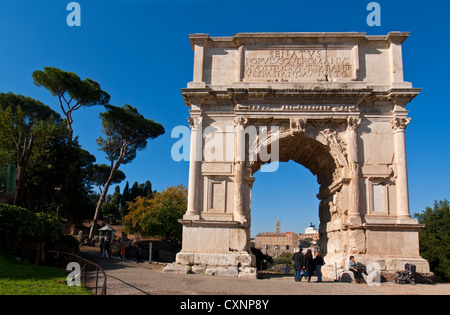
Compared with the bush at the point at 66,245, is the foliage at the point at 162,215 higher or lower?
higher

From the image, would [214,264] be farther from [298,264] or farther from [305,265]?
[305,265]

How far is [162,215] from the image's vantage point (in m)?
26.0

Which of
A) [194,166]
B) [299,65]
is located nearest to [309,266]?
[194,166]

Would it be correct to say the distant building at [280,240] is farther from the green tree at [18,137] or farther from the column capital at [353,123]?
the column capital at [353,123]

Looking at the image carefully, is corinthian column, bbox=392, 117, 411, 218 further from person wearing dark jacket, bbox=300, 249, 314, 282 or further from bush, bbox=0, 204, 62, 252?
bush, bbox=0, 204, 62, 252

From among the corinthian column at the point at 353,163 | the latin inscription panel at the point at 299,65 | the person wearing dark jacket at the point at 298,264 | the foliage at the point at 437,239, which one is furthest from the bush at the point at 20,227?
the foliage at the point at 437,239

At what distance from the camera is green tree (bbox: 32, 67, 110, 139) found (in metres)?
25.1

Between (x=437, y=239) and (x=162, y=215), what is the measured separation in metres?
16.8

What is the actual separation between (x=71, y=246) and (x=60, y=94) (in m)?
15.0

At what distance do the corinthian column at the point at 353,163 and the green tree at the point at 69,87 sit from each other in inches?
717

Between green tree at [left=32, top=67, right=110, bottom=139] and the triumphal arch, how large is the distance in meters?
14.6

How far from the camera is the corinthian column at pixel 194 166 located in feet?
41.2

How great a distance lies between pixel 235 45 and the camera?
14.1 metres
